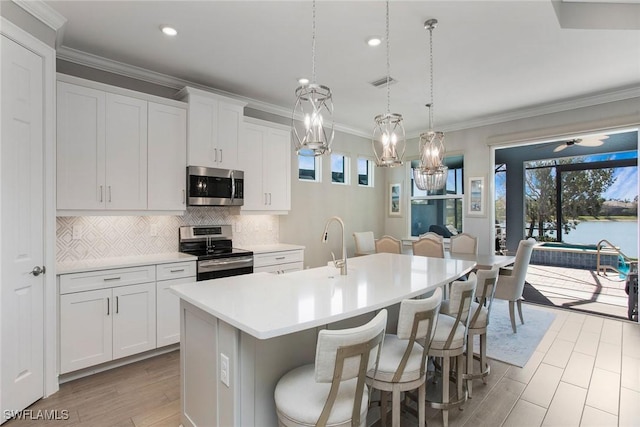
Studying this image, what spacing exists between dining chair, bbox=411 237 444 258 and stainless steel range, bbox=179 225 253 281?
2473 mm

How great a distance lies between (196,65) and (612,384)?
4.89m

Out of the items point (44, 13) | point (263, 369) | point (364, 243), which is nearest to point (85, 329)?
point (263, 369)

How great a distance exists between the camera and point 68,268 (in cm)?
277

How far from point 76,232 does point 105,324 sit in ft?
3.17

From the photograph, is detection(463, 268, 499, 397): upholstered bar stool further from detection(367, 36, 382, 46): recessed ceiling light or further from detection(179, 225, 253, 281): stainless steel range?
detection(179, 225, 253, 281): stainless steel range

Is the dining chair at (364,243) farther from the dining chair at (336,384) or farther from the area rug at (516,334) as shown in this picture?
the dining chair at (336,384)

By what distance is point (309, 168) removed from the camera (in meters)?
5.43

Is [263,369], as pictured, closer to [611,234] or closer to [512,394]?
[512,394]

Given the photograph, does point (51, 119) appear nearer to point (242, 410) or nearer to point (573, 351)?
point (242, 410)

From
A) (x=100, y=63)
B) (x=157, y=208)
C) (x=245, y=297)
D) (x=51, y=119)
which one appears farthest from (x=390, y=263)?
(x=100, y=63)

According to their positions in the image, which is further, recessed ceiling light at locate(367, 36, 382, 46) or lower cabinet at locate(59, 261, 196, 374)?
recessed ceiling light at locate(367, 36, 382, 46)

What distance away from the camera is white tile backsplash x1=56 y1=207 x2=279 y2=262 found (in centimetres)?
312

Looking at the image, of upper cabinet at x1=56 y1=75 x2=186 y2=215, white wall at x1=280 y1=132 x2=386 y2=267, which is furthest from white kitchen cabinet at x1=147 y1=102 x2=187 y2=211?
white wall at x1=280 y1=132 x2=386 y2=267

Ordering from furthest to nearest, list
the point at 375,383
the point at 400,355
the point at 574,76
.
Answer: the point at 574,76, the point at 400,355, the point at 375,383
